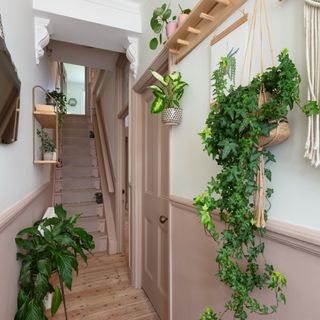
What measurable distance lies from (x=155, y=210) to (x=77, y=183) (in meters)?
2.50

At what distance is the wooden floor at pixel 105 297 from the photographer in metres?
2.00

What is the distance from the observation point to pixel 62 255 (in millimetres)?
1439

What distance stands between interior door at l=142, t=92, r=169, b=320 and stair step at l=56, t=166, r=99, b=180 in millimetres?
2289

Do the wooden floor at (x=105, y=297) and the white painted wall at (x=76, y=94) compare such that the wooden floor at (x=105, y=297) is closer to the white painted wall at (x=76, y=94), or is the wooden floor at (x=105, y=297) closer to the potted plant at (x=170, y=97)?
the potted plant at (x=170, y=97)

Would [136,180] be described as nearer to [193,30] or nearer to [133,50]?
[133,50]

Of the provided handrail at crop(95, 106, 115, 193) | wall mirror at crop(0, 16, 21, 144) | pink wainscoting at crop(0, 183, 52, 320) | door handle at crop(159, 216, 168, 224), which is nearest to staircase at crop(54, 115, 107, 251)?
handrail at crop(95, 106, 115, 193)

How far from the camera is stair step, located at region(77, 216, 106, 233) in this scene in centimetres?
355

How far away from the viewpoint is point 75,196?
3854 millimetres

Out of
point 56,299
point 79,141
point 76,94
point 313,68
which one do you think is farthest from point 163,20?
point 76,94

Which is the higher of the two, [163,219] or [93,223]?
[163,219]

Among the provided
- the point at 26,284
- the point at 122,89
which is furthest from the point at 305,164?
the point at 122,89

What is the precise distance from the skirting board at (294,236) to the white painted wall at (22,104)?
117cm

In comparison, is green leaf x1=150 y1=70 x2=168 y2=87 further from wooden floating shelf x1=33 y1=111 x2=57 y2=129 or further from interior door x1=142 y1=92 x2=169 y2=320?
wooden floating shelf x1=33 y1=111 x2=57 y2=129

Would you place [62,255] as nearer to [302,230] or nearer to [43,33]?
[302,230]
